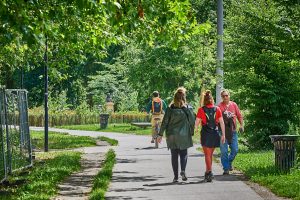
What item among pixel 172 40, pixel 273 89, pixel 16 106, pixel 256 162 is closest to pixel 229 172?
pixel 256 162

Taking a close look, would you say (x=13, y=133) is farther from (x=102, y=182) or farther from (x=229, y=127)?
(x=229, y=127)

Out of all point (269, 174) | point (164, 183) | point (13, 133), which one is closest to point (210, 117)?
point (269, 174)

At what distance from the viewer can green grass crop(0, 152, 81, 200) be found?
38.1ft

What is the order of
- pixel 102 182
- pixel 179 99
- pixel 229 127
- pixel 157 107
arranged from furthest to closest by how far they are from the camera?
pixel 157 107
pixel 229 127
pixel 179 99
pixel 102 182

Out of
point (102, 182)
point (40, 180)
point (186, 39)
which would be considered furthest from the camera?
point (186, 39)

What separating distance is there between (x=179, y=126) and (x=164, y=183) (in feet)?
3.90

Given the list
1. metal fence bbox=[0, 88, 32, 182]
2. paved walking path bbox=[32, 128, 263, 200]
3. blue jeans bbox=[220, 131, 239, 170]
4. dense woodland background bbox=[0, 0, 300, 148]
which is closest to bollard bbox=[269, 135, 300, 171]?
paved walking path bbox=[32, 128, 263, 200]

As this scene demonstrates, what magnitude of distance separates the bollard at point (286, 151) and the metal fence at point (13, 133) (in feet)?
16.8

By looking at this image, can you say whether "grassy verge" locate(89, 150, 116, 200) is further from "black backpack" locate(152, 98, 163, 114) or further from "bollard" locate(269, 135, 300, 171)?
"black backpack" locate(152, 98, 163, 114)

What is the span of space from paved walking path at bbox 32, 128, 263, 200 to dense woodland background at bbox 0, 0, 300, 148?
266 cm

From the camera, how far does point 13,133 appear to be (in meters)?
14.7

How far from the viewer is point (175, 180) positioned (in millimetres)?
13211

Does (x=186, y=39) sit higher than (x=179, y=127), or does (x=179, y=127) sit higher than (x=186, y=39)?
(x=186, y=39)

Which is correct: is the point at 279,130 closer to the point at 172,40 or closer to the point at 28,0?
the point at 172,40
